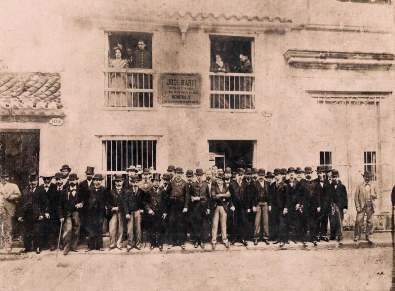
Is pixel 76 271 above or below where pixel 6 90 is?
below

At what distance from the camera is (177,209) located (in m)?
5.49

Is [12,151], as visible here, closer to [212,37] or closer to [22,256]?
[22,256]

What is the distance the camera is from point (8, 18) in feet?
15.7

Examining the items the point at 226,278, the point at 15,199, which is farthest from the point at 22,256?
the point at 226,278

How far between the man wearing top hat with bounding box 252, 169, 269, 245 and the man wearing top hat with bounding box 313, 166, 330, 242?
0.63 m

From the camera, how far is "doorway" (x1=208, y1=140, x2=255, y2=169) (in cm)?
579

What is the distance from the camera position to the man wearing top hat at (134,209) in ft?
17.5

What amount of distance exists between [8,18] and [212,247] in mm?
3414

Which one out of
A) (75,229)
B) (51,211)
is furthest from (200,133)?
(51,211)

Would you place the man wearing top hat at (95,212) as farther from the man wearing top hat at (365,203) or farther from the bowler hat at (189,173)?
the man wearing top hat at (365,203)

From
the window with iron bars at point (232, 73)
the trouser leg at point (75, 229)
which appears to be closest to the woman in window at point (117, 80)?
the window with iron bars at point (232, 73)

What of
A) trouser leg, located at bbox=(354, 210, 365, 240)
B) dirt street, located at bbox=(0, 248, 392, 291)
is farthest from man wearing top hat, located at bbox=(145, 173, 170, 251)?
trouser leg, located at bbox=(354, 210, 365, 240)

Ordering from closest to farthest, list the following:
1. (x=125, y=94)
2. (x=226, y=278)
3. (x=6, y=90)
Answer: (x=226, y=278), (x=6, y=90), (x=125, y=94)

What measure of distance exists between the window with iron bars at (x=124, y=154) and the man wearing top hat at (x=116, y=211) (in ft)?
0.57
